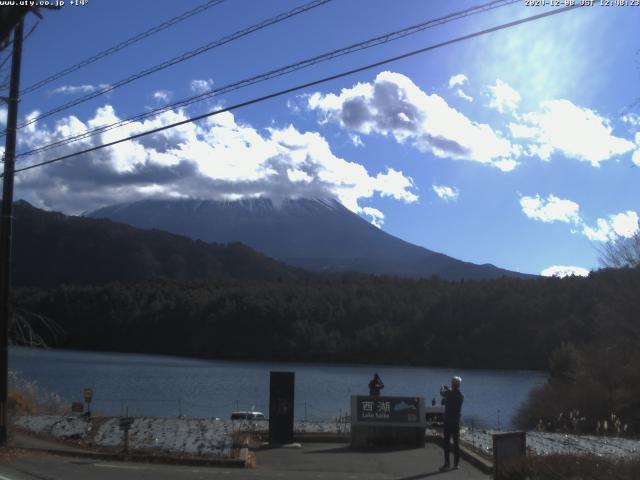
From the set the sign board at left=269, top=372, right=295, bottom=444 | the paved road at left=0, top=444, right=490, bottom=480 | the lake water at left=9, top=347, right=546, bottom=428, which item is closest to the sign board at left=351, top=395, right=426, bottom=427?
the paved road at left=0, top=444, right=490, bottom=480

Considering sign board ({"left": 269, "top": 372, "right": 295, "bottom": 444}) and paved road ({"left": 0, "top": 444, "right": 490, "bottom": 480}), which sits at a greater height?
sign board ({"left": 269, "top": 372, "right": 295, "bottom": 444})

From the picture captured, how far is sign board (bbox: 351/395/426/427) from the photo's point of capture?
1661cm

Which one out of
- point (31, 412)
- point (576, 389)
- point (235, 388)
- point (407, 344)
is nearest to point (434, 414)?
point (31, 412)

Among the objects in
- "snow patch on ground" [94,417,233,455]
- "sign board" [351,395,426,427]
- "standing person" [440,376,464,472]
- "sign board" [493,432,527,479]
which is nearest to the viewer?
"sign board" [493,432,527,479]

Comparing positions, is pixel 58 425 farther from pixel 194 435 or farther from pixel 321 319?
pixel 321 319

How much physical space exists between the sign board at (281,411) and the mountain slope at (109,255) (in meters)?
149

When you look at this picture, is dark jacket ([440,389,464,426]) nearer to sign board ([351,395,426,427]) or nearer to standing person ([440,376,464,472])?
standing person ([440,376,464,472])

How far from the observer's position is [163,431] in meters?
17.8

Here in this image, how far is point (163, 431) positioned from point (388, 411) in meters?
5.08

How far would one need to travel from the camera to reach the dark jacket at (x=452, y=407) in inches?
535

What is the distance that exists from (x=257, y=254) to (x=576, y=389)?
162654 mm

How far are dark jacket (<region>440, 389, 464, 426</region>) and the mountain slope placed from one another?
153 m

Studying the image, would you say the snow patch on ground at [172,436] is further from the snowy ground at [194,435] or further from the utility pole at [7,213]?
the utility pole at [7,213]

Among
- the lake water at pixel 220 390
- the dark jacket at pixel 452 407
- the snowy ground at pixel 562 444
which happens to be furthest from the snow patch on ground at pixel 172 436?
the lake water at pixel 220 390
